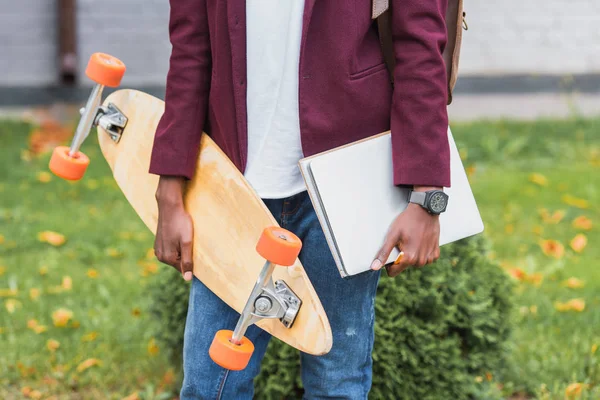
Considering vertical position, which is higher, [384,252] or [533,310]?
[384,252]

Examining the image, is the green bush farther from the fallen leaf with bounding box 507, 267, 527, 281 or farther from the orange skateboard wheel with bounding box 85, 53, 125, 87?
the fallen leaf with bounding box 507, 267, 527, 281

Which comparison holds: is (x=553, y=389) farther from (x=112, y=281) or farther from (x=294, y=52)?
(x=112, y=281)

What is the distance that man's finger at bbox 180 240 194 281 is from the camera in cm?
188

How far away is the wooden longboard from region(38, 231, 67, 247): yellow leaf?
311 cm

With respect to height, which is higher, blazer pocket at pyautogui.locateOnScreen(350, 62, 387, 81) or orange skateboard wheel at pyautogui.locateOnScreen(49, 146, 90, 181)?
blazer pocket at pyautogui.locateOnScreen(350, 62, 387, 81)

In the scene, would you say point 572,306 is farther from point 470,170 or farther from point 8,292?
point 8,292

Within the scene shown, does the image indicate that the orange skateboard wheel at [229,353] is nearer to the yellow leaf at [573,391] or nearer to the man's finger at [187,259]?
the man's finger at [187,259]

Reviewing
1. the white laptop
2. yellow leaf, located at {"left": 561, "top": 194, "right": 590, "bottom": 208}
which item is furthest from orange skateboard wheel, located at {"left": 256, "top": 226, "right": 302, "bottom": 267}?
yellow leaf, located at {"left": 561, "top": 194, "right": 590, "bottom": 208}

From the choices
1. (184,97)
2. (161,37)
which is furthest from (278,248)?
(161,37)

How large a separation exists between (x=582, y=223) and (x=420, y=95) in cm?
374

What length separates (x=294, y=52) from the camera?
171cm

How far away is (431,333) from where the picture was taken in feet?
8.69

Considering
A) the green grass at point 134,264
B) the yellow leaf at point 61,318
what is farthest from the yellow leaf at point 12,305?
the yellow leaf at point 61,318

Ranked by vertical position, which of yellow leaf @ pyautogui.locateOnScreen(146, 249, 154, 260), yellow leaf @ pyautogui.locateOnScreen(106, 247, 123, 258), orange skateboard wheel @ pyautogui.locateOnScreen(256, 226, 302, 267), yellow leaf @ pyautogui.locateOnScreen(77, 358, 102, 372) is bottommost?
yellow leaf @ pyautogui.locateOnScreen(106, 247, 123, 258)
